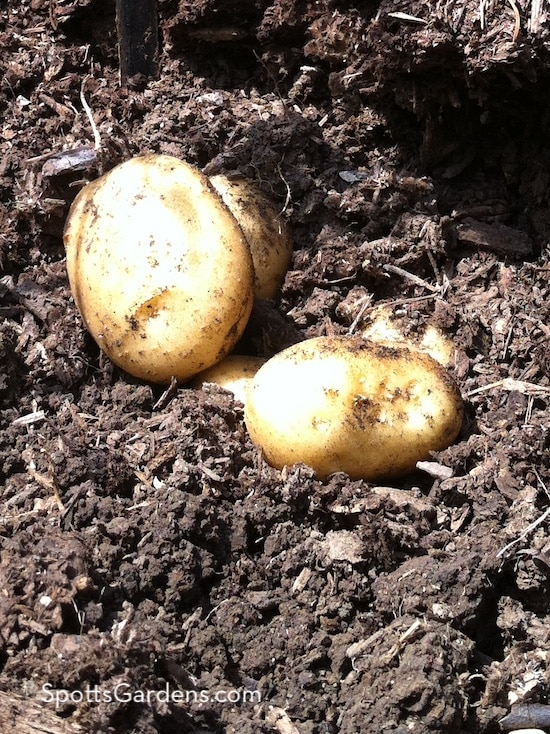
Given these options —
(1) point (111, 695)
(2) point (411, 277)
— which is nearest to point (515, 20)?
(2) point (411, 277)

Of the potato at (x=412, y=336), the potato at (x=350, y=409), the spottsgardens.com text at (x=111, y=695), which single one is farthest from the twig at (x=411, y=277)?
the spottsgardens.com text at (x=111, y=695)

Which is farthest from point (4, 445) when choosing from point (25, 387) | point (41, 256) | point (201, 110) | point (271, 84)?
point (271, 84)

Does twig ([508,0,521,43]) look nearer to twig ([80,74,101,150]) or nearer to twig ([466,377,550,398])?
twig ([466,377,550,398])

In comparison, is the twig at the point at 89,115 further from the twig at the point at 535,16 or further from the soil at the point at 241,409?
the twig at the point at 535,16

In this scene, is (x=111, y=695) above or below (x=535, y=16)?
below

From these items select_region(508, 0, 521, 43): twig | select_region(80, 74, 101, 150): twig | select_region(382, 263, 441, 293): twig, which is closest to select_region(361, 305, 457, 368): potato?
select_region(382, 263, 441, 293): twig

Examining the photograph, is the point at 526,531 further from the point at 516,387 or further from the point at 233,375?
the point at 233,375
